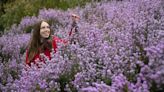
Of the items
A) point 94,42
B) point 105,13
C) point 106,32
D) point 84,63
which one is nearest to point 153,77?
point 84,63

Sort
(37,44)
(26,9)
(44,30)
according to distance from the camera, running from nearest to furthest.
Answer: (44,30) < (37,44) < (26,9)

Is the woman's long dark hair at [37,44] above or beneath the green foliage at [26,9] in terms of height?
beneath

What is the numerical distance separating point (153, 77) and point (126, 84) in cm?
24

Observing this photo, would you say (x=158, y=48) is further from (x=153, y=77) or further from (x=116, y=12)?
(x=116, y=12)

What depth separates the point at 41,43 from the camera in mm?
5230

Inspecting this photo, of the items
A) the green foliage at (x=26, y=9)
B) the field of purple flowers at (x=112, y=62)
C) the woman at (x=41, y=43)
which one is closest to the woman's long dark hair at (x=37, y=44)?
Result: the woman at (x=41, y=43)

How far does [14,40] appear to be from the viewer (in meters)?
6.53

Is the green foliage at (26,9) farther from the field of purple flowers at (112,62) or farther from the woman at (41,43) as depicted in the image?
the field of purple flowers at (112,62)

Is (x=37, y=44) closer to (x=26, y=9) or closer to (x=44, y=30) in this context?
(x=44, y=30)

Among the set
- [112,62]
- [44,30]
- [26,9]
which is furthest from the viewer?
[26,9]

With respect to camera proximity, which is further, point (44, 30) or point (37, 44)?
point (37, 44)

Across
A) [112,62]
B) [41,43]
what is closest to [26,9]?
[41,43]

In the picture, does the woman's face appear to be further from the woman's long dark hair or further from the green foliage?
the green foliage

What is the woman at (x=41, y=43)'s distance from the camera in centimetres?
504
